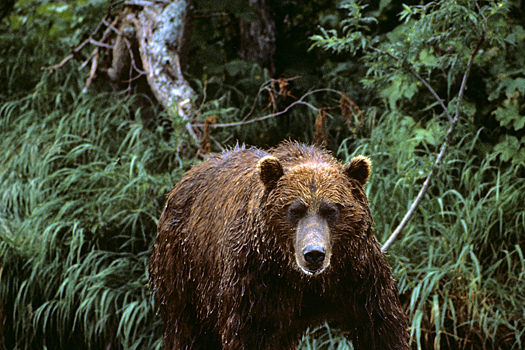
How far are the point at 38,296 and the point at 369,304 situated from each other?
10.5 ft

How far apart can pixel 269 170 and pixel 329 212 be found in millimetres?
345

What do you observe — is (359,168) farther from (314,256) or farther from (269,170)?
(314,256)

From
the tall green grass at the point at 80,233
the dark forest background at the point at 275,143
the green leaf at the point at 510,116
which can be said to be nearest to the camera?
the dark forest background at the point at 275,143

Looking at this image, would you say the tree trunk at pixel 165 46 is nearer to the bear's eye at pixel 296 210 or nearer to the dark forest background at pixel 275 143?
the dark forest background at pixel 275 143

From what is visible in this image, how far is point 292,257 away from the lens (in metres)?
3.14

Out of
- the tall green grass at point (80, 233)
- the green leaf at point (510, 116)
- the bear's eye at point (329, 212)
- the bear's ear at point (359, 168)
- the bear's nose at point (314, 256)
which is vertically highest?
the bear's ear at point (359, 168)

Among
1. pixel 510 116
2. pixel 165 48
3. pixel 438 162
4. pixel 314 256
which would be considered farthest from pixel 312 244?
pixel 165 48

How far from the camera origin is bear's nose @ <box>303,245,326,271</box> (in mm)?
2918

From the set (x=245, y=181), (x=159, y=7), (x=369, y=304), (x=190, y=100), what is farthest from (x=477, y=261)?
(x=159, y=7)

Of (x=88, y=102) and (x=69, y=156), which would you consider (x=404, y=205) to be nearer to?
(x=69, y=156)

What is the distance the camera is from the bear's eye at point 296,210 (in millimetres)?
3084

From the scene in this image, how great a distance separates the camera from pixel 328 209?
3072 millimetres

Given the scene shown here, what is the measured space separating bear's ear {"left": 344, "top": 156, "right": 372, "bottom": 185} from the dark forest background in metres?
1.58

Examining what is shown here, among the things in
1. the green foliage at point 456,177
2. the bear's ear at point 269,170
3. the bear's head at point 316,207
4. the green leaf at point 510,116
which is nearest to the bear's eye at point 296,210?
the bear's head at point 316,207
